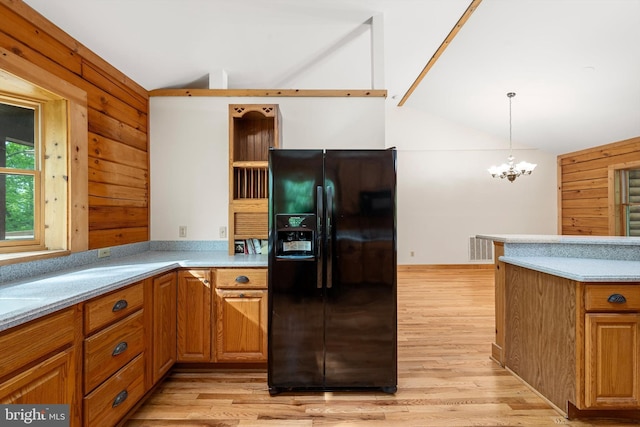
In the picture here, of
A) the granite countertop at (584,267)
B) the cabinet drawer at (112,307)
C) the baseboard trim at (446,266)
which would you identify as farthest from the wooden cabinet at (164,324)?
the baseboard trim at (446,266)

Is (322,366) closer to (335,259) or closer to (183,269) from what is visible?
(335,259)

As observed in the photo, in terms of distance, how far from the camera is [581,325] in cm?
171

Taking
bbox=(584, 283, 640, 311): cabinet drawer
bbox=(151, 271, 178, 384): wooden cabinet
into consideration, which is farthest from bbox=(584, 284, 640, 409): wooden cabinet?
bbox=(151, 271, 178, 384): wooden cabinet

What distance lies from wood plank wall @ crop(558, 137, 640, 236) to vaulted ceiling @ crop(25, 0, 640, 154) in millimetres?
331

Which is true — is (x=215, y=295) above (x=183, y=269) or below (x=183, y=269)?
below

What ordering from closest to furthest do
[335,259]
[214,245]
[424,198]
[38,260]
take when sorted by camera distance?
[38,260] → [335,259] → [214,245] → [424,198]

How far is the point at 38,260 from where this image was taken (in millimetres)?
1812

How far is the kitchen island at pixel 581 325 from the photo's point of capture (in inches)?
66.7

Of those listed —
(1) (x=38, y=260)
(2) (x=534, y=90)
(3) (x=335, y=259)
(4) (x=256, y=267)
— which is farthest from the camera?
(2) (x=534, y=90)

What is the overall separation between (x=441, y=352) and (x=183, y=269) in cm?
236

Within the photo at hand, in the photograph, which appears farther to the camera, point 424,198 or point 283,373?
point 424,198

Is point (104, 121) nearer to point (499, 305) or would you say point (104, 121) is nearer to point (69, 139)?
point (69, 139)

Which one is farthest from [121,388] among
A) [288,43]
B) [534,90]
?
[534,90]

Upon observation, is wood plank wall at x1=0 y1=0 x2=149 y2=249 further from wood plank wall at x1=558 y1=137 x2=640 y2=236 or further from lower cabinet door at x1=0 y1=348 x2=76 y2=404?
wood plank wall at x1=558 y1=137 x2=640 y2=236
